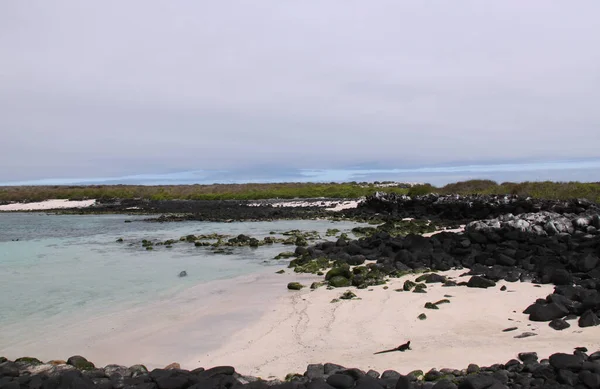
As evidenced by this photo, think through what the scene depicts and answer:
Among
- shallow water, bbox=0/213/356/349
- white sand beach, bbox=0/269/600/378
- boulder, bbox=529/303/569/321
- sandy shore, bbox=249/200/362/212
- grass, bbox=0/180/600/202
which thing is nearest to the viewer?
white sand beach, bbox=0/269/600/378

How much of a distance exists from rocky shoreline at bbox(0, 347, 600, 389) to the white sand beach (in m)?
0.43

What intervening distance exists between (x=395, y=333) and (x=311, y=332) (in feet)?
4.22

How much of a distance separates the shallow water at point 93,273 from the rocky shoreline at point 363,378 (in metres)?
3.42

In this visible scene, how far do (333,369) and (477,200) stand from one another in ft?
73.0

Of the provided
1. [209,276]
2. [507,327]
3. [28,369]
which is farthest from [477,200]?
[28,369]

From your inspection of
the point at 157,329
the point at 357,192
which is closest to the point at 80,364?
the point at 157,329

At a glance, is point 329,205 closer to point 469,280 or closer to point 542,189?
point 542,189

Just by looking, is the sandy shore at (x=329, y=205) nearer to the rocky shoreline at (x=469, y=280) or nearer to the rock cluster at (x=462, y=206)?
the rock cluster at (x=462, y=206)

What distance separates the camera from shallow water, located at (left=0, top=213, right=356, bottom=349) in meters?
9.45

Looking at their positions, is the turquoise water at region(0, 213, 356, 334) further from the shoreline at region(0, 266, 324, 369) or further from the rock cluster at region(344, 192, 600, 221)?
the rock cluster at region(344, 192, 600, 221)

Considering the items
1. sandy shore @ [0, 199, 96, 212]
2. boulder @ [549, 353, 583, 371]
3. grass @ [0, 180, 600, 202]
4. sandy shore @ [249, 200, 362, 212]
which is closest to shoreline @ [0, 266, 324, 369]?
boulder @ [549, 353, 583, 371]

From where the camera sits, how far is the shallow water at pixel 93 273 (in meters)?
9.45

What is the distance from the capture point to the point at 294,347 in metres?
6.46

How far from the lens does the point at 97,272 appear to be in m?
13.9
